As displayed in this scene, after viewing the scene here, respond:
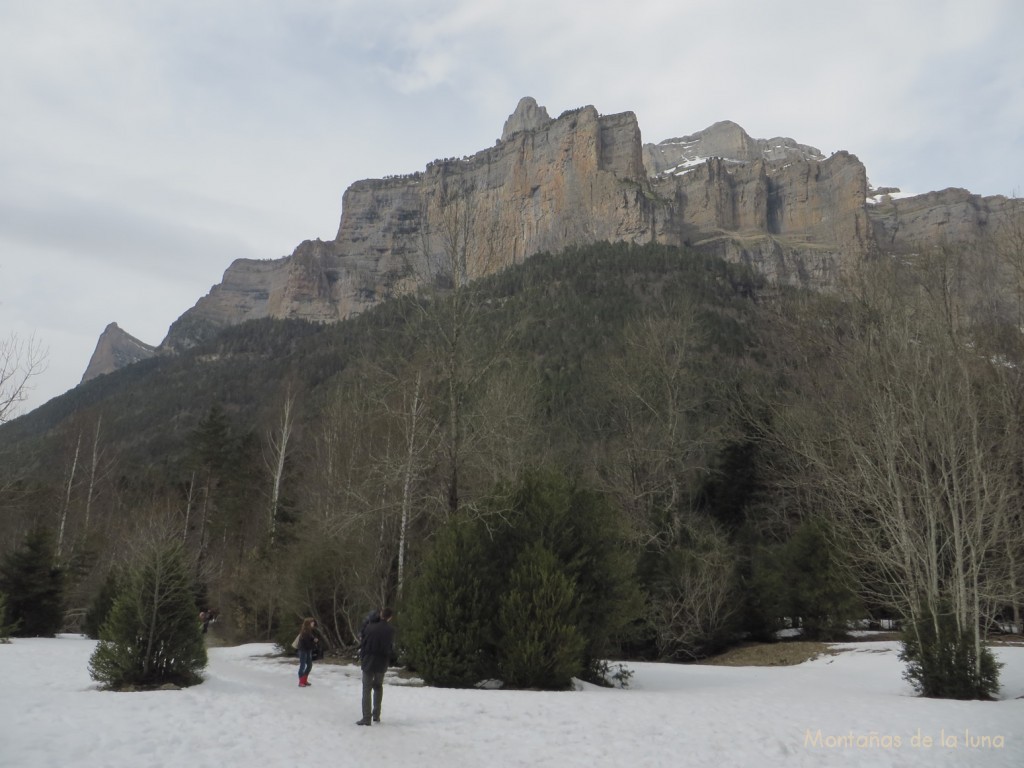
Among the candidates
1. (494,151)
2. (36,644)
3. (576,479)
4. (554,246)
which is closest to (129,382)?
(554,246)

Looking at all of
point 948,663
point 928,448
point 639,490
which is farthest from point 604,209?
point 948,663

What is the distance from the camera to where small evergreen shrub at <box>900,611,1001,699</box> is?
10953mm

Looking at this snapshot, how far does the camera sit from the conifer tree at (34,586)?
19859 millimetres

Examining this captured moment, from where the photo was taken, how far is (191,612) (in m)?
10.8

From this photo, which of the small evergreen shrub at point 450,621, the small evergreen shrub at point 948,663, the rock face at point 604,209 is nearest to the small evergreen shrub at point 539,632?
the small evergreen shrub at point 450,621

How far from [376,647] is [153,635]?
14.5 feet

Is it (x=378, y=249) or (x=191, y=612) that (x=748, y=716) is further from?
(x=378, y=249)

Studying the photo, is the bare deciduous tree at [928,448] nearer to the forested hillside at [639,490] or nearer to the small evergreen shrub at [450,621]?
the forested hillside at [639,490]

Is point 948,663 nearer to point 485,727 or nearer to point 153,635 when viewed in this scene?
point 485,727

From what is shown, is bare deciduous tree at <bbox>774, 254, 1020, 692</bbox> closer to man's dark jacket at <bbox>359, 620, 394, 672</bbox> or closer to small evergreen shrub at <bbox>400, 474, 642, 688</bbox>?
small evergreen shrub at <bbox>400, 474, 642, 688</bbox>

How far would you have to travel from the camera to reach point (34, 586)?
20297 mm

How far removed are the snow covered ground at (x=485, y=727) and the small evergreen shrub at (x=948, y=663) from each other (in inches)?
21.3

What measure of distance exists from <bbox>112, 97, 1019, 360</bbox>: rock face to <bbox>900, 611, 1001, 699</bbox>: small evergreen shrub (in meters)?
87.5

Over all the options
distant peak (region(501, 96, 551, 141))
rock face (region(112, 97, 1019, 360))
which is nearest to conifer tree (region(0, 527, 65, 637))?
rock face (region(112, 97, 1019, 360))
